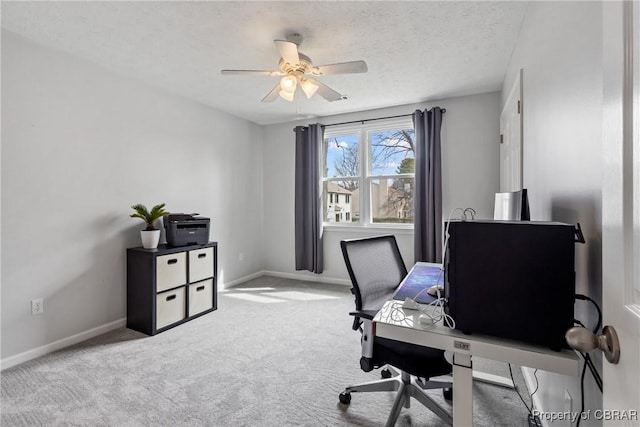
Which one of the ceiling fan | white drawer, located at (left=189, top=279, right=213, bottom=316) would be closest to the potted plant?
white drawer, located at (left=189, top=279, right=213, bottom=316)

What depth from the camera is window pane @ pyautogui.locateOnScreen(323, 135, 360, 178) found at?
427 centimetres

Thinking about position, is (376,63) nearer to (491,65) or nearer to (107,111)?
(491,65)

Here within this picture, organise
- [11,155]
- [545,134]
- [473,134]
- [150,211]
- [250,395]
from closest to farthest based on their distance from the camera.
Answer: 1. [545,134]
2. [250,395]
3. [11,155]
4. [150,211]
5. [473,134]

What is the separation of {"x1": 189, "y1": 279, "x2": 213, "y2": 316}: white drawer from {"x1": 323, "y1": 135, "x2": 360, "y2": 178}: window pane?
7.56ft

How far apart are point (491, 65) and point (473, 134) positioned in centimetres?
92

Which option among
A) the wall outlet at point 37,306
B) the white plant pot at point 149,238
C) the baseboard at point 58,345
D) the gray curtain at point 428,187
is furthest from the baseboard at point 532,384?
the wall outlet at point 37,306

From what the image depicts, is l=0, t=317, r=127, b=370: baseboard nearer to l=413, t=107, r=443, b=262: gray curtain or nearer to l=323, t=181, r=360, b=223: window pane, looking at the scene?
l=323, t=181, r=360, b=223: window pane

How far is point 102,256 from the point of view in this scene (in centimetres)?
270

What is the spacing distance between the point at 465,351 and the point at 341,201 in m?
3.47

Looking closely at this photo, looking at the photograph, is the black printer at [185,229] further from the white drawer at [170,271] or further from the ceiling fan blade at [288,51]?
the ceiling fan blade at [288,51]

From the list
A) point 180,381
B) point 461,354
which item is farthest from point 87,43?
point 461,354

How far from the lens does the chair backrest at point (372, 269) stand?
1645mm

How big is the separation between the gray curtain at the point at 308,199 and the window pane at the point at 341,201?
0.20 metres

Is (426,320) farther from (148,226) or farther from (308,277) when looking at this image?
(308,277)
